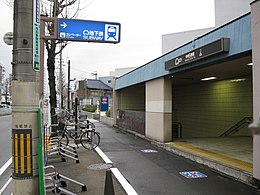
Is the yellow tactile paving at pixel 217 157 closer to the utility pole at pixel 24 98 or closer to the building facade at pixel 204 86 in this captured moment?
the building facade at pixel 204 86

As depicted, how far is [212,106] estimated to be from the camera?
1577cm

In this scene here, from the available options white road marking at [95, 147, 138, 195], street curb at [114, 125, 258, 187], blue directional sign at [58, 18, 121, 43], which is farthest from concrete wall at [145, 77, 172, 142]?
blue directional sign at [58, 18, 121, 43]

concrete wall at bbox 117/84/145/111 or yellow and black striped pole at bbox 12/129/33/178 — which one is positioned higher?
concrete wall at bbox 117/84/145/111

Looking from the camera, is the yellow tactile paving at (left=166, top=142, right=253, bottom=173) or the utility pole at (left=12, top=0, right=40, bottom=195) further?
the yellow tactile paving at (left=166, top=142, right=253, bottom=173)

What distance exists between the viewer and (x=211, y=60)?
771 cm

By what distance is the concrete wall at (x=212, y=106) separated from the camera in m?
13.4

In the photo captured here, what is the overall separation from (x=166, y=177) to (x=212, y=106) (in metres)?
10.1

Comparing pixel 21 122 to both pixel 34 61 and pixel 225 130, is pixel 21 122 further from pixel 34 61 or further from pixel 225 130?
pixel 225 130

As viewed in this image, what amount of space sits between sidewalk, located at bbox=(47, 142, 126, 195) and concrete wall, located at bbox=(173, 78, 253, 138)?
8.27 meters

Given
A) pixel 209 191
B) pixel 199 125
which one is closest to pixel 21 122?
pixel 209 191

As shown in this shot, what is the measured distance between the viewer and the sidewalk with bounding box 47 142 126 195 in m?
5.59

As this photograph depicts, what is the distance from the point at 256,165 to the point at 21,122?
4986mm

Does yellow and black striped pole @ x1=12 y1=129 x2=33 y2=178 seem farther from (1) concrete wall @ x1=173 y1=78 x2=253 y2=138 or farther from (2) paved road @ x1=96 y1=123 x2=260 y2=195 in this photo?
(1) concrete wall @ x1=173 y1=78 x2=253 y2=138

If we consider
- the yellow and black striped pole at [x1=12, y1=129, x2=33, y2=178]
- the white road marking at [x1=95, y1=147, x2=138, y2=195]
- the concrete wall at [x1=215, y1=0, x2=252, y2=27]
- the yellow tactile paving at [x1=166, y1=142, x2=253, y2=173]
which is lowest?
the white road marking at [x1=95, y1=147, x2=138, y2=195]
